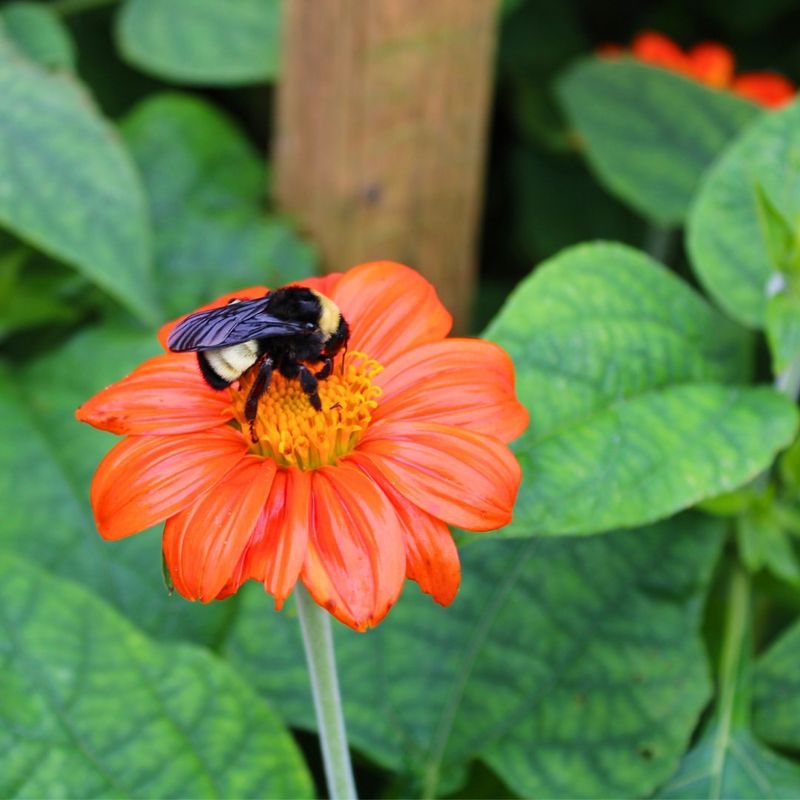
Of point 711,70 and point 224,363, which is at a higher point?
point 224,363

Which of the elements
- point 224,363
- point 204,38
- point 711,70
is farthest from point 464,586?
point 711,70

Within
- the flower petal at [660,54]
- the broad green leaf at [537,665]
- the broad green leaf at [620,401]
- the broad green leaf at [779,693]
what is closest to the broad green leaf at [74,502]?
the broad green leaf at [537,665]

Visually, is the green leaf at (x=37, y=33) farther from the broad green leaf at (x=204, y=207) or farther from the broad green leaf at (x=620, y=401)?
the broad green leaf at (x=620, y=401)

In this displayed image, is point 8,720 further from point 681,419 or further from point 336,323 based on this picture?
point 681,419

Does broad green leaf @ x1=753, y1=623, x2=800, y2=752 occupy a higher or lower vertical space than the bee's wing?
lower

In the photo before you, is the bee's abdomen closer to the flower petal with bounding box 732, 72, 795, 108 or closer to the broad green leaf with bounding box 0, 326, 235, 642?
the broad green leaf with bounding box 0, 326, 235, 642

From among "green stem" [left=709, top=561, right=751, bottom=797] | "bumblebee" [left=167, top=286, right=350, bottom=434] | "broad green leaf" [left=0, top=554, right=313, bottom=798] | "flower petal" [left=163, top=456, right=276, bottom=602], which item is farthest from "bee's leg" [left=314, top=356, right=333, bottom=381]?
"green stem" [left=709, top=561, right=751, bottom=797]

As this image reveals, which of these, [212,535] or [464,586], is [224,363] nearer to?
[212,535]
